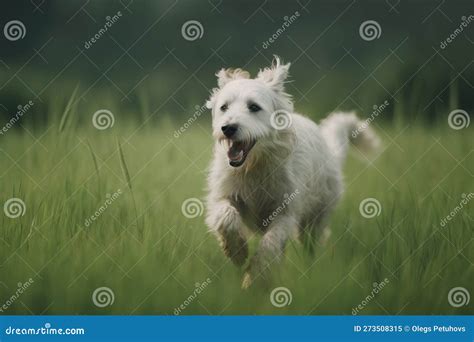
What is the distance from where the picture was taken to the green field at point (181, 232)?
7.61 meters

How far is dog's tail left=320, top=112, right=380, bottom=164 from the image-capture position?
8.91 metres

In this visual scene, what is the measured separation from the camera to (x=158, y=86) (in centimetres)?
874

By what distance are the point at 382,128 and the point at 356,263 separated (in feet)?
5.65

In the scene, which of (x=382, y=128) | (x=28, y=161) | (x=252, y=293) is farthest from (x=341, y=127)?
(x=28, y=161)
